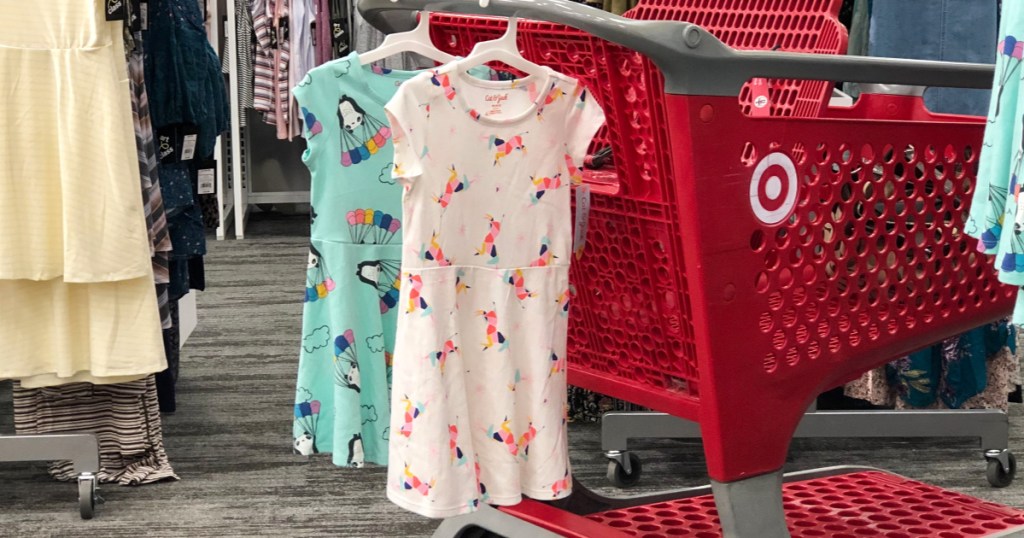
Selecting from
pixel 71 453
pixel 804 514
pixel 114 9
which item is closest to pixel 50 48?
pixel 114 9

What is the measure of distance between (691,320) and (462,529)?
2.41 ft

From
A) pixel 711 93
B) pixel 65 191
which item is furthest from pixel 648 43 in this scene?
pixel 65 191

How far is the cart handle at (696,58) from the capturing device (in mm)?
1481

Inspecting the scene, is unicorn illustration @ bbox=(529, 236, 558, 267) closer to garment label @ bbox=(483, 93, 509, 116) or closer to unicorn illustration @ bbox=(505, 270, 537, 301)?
unicorn illustration @ bbox=(505, 270, 537, 301)

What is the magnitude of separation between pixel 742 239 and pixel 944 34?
154 cm

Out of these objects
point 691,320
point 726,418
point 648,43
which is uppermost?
point 648,43

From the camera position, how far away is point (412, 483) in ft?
5.49

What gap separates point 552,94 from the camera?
5.57 feet

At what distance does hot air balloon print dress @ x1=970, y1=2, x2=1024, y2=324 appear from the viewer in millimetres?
1412

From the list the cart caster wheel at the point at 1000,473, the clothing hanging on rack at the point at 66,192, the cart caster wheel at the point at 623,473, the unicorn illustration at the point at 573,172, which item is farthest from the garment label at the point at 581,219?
the cart caster wheel at the point at 1000,473

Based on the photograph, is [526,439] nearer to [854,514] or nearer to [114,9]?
[854,514]

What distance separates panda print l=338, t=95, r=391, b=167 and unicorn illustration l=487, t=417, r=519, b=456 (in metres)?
0.45

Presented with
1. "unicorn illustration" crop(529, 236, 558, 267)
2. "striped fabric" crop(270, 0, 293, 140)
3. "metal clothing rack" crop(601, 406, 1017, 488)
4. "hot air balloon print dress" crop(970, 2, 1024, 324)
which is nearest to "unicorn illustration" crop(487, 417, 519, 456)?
"unicorn illustration" crop(529, 236, 558, 267)

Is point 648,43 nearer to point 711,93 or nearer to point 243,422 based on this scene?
point 711,93
